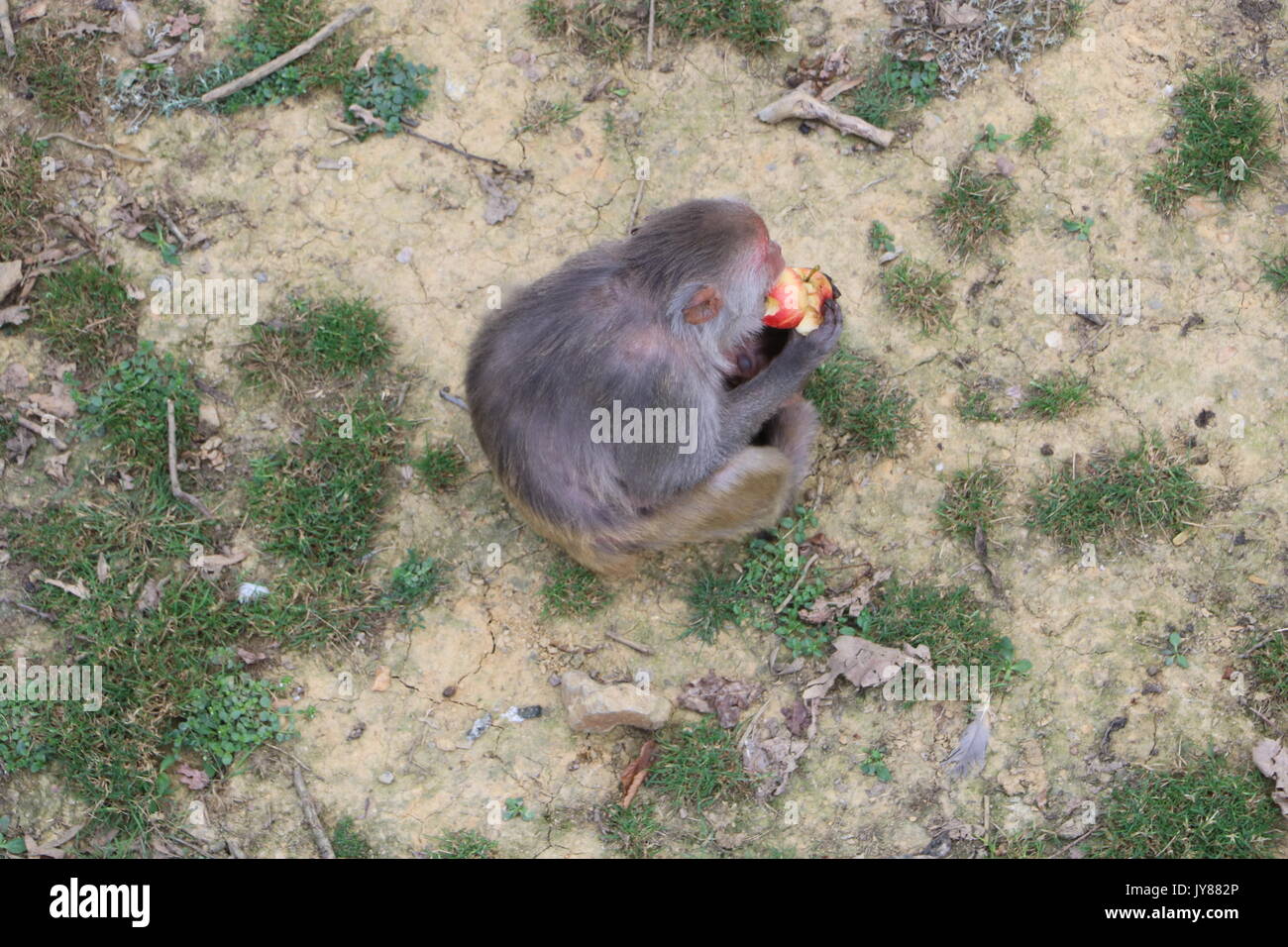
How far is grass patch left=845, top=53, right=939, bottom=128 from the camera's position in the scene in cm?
800

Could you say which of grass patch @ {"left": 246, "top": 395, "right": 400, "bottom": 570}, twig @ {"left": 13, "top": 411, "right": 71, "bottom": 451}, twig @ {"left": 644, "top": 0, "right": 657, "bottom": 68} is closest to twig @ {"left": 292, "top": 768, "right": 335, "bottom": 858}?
grass patch @ {"left": 246, "top": 395, "right": 400, "bottom": 570}

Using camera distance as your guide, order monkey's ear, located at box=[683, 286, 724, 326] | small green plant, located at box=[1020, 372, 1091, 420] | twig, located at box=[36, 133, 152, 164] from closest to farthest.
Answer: monkey's ear, located at box=[683, 286, 724, 326] < small green plant, located at box=[1020, 372, 1091, 420] < twig, located at box=[36, 133, 152, 164]

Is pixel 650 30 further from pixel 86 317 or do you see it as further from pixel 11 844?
pixel 11 844

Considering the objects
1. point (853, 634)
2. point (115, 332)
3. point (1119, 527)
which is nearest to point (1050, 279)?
point (1119, 527)

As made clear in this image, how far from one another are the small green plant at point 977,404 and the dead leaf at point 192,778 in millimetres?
5442

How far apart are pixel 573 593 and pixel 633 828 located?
59.6 inches

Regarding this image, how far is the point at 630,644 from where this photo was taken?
24.5 feet

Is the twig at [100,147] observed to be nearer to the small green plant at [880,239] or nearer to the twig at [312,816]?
the twig at [312,816]

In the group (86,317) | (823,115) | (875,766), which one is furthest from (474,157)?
(875,766)

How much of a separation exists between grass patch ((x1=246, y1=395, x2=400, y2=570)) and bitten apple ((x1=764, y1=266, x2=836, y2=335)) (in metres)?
2.74

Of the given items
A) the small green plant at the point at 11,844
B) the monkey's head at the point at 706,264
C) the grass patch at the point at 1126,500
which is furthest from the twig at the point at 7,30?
the grass patch at the point at 1126,500

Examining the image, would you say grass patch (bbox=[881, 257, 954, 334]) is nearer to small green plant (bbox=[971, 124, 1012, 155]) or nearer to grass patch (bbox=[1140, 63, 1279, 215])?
small green plant (bbox=[971, 124, 1012, 155])

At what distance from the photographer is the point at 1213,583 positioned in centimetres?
727

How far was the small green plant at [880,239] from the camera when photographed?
786 centimetres
